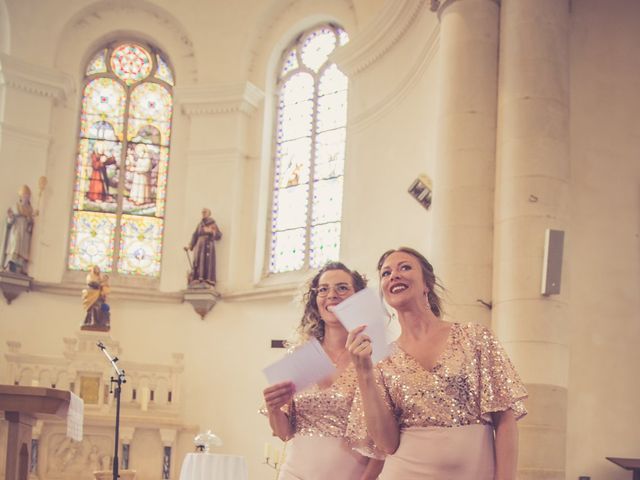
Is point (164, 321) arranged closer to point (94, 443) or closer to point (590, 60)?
point (94, 443)

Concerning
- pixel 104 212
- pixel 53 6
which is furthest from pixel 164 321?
pixel 53 6

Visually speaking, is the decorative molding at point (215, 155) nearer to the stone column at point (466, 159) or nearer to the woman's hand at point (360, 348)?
the stone column at point (466, 159)

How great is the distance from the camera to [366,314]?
10.4 ft

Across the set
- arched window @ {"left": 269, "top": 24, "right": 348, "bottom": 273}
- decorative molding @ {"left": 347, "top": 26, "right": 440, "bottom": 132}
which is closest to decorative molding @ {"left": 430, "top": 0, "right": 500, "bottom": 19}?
decorative molding @ {"left": 347, "top": 26, "right": 440, "bottom": 132}

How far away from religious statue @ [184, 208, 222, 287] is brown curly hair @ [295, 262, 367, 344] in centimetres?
1033

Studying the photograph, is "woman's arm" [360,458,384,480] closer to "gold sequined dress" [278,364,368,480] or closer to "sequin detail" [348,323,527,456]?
"gold sequined dress" [278,364,368,480]

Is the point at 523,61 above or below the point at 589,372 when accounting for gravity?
above

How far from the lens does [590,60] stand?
7941 mm

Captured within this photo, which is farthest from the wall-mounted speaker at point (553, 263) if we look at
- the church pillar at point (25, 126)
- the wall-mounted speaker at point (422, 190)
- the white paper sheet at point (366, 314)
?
the church pillar at point (25, 126)

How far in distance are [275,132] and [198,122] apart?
125cm

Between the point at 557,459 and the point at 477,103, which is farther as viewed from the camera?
the point at 477,103

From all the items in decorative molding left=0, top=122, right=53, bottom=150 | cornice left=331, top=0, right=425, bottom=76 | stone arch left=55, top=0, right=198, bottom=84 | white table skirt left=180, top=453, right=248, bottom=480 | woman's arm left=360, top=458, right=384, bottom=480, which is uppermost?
stone arch left=55, top=0, right=198, bottom=84

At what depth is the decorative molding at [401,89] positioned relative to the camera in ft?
34.0

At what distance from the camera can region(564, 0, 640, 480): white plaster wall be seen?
24.2ft
